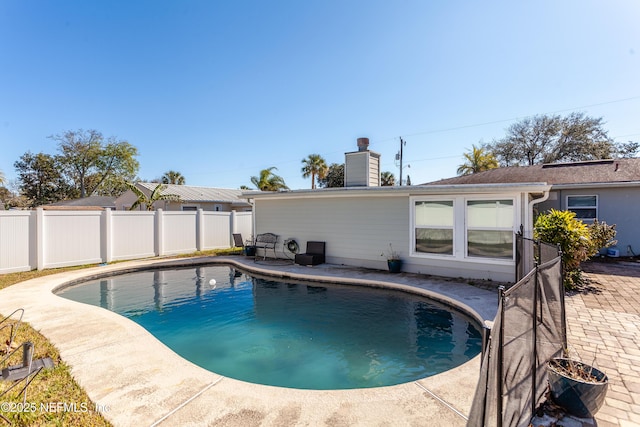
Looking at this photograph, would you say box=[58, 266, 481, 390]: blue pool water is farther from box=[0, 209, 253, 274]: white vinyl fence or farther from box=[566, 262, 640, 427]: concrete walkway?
box=[0, 209, 253, 274]: white vinyl fence

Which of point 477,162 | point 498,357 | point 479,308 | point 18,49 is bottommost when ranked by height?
point 479,308

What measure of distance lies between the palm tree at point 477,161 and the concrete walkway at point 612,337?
2208cm

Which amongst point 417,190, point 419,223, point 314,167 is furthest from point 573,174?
point 314,167

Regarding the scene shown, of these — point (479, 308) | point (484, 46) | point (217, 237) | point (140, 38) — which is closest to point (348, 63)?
point (484, 46)

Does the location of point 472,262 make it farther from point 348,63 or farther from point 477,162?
point 477,162

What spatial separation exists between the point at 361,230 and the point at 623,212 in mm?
9926

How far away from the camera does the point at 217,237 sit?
15.4 metres

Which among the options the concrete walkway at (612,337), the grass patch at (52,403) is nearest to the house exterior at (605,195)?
the concrete walkway at (612,337)

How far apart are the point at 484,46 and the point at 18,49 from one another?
22218 mm

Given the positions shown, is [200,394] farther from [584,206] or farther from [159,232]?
[584,206]

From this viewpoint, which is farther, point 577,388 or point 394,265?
point 394,265

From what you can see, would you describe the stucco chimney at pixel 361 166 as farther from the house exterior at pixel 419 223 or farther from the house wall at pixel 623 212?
the house wall at pixel 623 212

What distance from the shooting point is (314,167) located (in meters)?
33.1

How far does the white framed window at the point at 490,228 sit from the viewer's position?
8.05m
